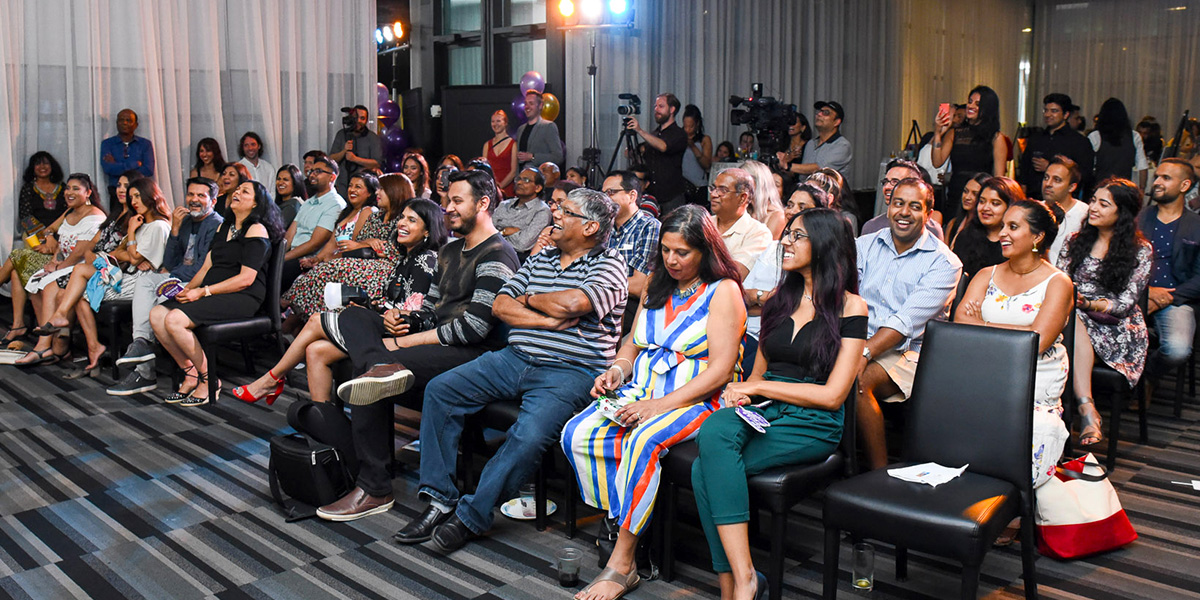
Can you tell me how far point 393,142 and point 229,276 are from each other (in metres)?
4.93

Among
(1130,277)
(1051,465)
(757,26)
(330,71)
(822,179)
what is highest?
(757,26)

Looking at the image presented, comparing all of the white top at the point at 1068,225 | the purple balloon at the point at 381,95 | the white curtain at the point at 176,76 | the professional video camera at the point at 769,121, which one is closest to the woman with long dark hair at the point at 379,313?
the white top at the point at 1068,225

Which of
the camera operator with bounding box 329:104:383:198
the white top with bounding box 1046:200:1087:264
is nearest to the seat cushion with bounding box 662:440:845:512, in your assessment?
the white top with bounding box 1046:200:1087:264

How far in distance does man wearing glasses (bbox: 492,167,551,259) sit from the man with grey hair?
1.75 meters

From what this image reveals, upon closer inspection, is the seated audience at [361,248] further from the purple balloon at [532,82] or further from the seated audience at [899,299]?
the purple balloon at [532,82]

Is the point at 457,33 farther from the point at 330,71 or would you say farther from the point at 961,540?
the point at 961,540

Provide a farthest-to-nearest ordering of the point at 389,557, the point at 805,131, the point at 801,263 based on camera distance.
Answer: the point at 805,131, the point at 389,557, the point at 801,263

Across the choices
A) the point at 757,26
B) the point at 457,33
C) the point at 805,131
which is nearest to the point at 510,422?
the point at 805,131

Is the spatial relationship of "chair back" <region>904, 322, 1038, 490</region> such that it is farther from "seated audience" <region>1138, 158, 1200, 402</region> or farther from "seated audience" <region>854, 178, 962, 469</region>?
"seated audience" <region>1138, 158, 1200, 402</region>

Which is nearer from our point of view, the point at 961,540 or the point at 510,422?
the point at 961,540

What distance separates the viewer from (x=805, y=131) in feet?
25.6

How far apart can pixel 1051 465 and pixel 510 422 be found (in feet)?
5.42

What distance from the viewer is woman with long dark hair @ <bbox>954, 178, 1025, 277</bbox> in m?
4.11

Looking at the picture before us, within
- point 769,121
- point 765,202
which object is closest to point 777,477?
point 765,202
